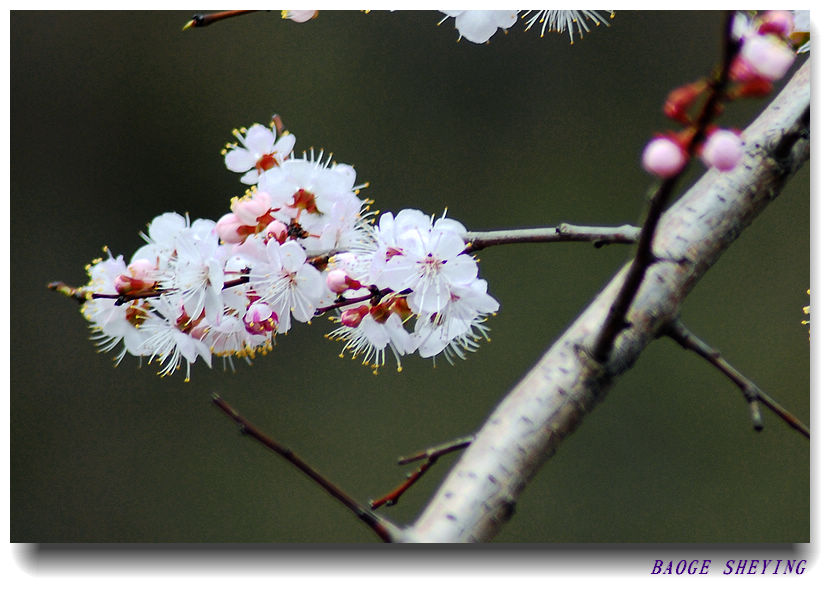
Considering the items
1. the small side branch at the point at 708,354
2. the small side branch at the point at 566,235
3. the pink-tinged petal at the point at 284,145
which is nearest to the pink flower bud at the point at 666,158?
the small side branch at the point at 566,235

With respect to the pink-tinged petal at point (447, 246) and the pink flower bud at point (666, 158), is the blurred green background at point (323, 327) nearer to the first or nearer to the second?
the pink-tinged petal at point (447, 246)

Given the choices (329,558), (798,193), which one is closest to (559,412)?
(329,558)

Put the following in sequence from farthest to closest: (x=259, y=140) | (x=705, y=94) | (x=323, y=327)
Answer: (x=323, y=327), (x=259, y=140), (x=705, y=94)

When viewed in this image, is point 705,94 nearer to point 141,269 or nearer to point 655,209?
point 655,209

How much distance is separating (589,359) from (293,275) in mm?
350

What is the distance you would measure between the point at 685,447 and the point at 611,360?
2.08 ft

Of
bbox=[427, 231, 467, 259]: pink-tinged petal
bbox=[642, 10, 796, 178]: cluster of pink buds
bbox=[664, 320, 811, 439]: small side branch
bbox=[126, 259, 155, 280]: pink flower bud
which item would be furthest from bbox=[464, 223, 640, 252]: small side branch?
bbox=[126, 259, 155, 280]: pink flower bud

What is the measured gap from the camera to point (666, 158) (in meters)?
0.57

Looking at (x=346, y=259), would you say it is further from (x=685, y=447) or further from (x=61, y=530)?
(x=685, y=447)

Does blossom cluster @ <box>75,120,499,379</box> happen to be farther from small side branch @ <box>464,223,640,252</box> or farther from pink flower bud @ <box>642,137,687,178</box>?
pink flower bud @ <box>642,137,687,178</box>

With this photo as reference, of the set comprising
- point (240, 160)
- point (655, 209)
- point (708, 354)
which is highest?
point (240, 160)

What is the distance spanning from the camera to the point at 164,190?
4.42ft

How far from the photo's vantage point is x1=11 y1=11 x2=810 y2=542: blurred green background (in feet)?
4.17

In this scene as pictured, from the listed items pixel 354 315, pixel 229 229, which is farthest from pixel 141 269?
pixel 354 315
